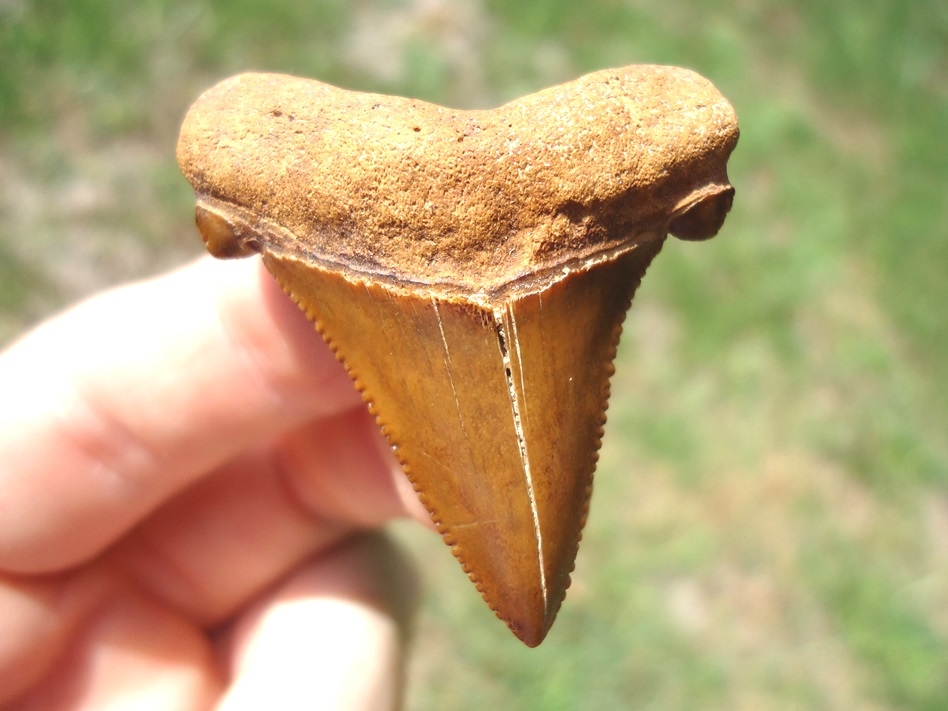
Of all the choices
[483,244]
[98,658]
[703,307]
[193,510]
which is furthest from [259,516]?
[703,307]

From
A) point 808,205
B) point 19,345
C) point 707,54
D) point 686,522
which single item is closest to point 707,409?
point 686,522

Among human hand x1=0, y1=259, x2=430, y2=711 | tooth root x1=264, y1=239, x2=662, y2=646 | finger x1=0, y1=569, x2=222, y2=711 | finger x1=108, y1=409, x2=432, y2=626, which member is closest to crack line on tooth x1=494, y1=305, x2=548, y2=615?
tooth root x1=264, y1=239, x2=662, y2=646

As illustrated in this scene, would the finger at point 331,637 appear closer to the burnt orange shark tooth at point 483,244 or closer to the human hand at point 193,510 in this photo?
the human hand at point 193,510

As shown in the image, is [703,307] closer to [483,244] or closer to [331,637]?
[331,637]

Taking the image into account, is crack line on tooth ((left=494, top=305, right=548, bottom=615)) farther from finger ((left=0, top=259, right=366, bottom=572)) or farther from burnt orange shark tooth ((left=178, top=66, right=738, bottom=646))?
finger ((left=0, top=259, right=366, bottom=572))

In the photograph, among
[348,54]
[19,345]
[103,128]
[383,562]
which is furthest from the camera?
[348,54]

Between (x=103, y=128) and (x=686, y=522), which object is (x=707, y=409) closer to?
(x=686, y=522)

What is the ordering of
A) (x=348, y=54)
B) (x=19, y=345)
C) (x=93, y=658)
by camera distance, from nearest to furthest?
(x=19, y=345)
(x=93, y=658)
(x=348, y=54)

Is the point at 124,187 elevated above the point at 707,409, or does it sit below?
above
